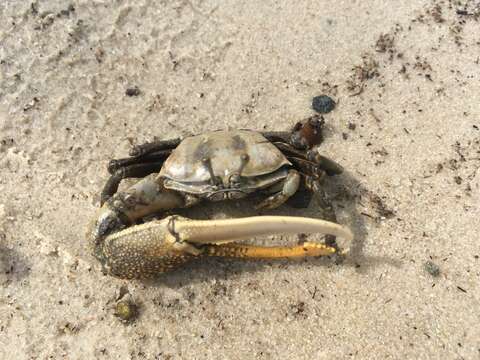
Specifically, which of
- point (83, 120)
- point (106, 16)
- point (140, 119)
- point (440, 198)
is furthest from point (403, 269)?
point (106, 16)

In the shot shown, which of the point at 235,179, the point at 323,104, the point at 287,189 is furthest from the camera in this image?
the point at 323,104

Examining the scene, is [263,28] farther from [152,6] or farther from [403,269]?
[403,269]

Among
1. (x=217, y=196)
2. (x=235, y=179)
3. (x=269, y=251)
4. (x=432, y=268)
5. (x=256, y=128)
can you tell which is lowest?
(x=432, y=268)

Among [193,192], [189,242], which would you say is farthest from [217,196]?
[189,242]

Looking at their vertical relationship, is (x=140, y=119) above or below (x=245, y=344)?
above

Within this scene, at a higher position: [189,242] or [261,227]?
[261,227]

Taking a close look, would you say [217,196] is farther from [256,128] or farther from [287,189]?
[256,128]
